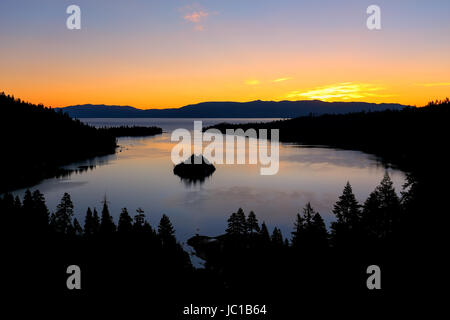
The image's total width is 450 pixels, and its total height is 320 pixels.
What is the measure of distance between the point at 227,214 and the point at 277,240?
72.2 feet

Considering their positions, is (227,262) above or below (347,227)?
below

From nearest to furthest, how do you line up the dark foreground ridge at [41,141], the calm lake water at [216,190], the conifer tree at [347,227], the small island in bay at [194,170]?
the conifer tree at [347,227]
the calm lake water at [216,190]
the small island in bay at [194,170]
the dark foreground ridge at [41,141]

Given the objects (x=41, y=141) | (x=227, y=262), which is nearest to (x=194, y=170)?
(x=227, y=262)

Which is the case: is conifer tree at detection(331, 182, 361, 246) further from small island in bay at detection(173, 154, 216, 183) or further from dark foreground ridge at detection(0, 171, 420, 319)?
small island in bay at detection(173, 154, 216, 183)

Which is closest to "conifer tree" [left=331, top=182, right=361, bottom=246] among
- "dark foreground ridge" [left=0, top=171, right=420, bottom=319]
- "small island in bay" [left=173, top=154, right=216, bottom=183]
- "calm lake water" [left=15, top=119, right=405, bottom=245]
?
"dark foreground ridge" [left=0, top=171, right=420, bottom=319]

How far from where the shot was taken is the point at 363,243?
2383cm

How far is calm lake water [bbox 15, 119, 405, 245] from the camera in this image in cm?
4719

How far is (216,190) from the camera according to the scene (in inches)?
2537

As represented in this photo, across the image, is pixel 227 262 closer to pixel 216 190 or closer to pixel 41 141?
pixel 216 190

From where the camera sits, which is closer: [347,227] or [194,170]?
[347,227]

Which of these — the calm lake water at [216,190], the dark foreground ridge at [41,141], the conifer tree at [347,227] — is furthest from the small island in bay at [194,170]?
the conifer tree at [347,227]

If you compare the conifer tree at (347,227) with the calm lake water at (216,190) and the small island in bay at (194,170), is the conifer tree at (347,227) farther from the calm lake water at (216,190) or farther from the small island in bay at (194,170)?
the small island in bay at (194,170)

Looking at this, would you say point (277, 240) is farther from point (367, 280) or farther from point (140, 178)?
point (140, 178)

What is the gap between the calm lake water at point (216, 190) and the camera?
47.2 metres
